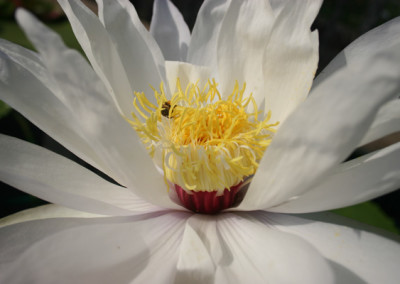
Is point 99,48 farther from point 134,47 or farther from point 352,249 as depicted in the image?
point 352,249

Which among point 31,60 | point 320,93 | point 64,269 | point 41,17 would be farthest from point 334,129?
point 41,17

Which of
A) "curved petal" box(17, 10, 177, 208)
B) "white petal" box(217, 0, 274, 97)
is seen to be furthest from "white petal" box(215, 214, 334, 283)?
"white petal" box(217, 0, 274, 97)

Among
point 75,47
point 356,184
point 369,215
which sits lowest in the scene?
point 369,215

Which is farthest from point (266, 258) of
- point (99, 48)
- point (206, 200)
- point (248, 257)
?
point (99, 48)

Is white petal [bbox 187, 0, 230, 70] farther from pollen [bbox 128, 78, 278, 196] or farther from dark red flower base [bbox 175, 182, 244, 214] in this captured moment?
dark red flower base [bbox 175, 182, 244, 214]

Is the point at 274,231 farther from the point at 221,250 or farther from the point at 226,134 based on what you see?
the point at 226,134
